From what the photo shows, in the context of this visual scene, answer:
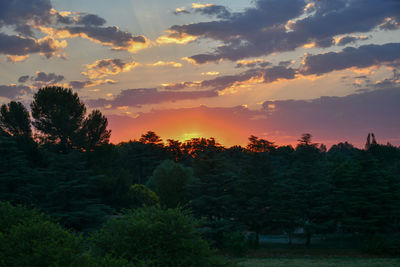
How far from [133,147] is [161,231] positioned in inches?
3366

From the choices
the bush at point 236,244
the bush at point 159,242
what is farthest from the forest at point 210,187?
the bush at point 159,242

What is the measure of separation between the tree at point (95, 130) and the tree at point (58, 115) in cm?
124

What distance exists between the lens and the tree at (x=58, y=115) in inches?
2223

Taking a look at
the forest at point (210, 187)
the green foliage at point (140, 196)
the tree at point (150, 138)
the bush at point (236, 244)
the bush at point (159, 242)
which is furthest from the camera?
the tree at point (150, 138)

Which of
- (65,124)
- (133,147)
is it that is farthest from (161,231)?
(133,147)

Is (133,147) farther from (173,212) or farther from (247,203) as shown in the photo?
(173,212)

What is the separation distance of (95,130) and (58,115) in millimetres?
5953

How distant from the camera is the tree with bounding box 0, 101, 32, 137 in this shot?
59378 mm

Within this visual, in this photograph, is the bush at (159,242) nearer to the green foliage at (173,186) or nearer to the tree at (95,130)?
the green foliage at (173,186)

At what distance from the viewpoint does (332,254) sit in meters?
44.1

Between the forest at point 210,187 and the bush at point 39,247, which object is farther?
the forest at point 210,187

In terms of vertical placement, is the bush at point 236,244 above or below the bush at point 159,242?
below

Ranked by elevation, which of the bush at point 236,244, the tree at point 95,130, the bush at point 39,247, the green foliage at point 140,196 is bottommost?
the bush at point 236,244

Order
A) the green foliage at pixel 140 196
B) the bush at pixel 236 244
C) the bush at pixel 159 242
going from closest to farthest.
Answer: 1. the bush at pixel 159 242
2. the bush at pixel 236 244
3. the green foliage at pixel 140 196
